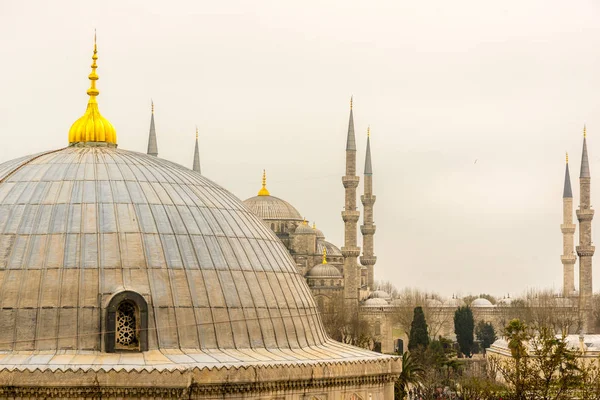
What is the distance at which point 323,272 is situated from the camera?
340 feet

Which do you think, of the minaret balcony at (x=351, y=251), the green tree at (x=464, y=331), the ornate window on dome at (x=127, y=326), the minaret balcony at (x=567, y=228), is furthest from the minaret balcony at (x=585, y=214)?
the ornate window on dome at (x=127, y=326)

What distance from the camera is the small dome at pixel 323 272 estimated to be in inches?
4063

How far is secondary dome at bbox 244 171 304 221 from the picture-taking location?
107m

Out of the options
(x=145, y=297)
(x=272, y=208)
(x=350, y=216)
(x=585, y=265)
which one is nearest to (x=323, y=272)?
(x=272, y=208)

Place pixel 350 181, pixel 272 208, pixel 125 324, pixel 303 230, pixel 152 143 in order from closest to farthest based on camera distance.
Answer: pixel 125 324
pixel 152 143
pixel 350 181
pixel 303 230
pixel 272 208

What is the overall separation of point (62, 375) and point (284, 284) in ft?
16.0

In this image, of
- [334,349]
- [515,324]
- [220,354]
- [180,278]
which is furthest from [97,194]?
[515,324]

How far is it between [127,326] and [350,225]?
7364cm

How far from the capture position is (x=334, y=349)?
72.4 feet

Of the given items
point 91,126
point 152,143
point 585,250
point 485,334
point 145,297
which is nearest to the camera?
point 145,297

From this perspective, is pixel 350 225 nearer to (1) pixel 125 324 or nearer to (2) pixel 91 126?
(2) pixel 91 126

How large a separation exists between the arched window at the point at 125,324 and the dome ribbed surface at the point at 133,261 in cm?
15

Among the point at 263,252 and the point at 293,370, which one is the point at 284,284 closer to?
the point at 263,252

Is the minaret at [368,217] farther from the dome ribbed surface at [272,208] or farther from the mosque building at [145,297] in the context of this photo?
the mosque building at [145,297]
